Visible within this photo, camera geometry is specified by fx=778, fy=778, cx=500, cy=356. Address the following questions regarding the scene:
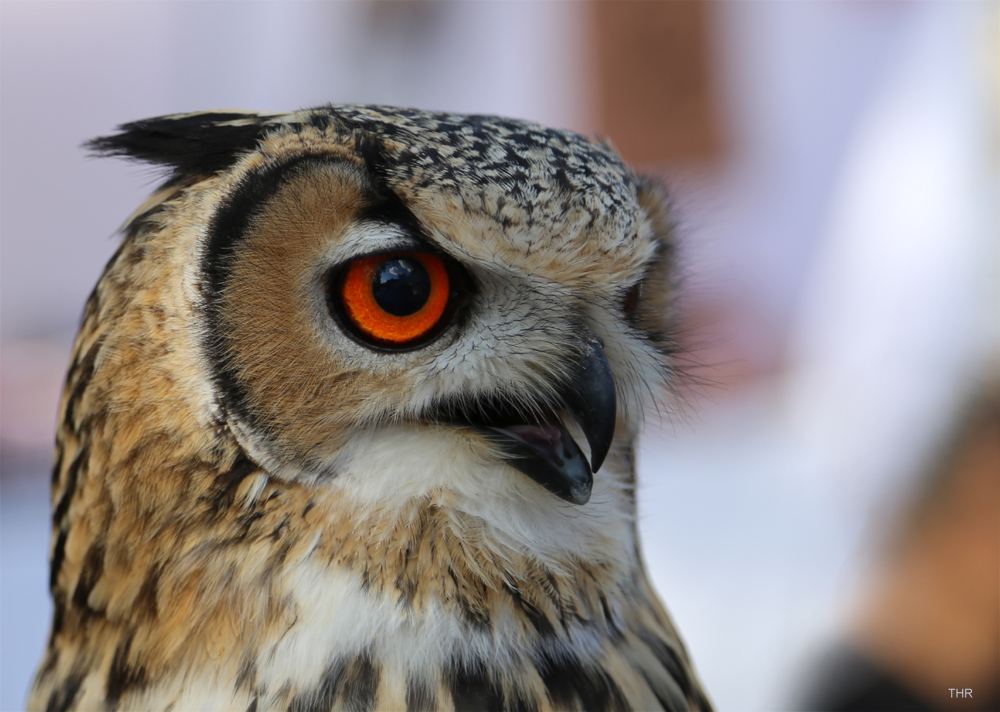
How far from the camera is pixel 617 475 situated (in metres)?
0.83

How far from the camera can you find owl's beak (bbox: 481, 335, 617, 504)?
69 centimetres

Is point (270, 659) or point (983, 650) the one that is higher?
point (270, 659)

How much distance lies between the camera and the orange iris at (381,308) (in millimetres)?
644

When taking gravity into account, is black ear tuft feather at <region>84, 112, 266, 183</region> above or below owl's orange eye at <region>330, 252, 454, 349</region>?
above

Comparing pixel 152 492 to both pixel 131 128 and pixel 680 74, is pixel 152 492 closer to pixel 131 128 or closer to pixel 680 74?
pixel 131 128

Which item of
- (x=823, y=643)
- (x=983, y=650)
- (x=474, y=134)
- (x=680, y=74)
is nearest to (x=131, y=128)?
(x=474, y=134)

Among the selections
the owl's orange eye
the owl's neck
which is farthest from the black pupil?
the owl's neck

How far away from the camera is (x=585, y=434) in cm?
71

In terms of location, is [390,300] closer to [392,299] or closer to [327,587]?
[392,299]

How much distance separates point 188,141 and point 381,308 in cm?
28

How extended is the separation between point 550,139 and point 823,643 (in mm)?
1877

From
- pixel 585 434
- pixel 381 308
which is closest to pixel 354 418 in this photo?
pixel 381 308

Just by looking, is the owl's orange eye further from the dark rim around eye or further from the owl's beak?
the owl's beak

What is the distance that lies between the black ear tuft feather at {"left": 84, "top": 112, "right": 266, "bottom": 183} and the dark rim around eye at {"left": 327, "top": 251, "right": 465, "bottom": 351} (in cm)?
17
